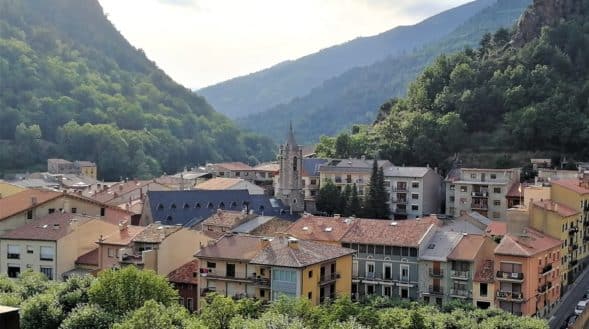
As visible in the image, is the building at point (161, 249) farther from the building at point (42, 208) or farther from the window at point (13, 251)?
the building at point (42, 208)

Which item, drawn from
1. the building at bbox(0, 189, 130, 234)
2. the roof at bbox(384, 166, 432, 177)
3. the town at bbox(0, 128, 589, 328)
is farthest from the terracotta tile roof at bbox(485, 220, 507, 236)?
the building at bbox(0, 189, 130, 234)

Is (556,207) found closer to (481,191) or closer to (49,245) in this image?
(481,191)

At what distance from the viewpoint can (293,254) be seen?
58.4 meters

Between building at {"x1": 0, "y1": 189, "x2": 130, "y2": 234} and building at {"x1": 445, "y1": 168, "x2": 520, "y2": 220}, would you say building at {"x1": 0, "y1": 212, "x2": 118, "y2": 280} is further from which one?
building at {"x1": 445, "y1": 168, "x2": 520, "y2": 220}

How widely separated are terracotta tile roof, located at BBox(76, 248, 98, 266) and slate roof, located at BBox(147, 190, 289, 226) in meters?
23.6

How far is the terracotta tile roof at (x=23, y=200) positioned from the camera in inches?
2840

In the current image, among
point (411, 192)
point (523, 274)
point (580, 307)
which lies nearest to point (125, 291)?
point (523, 274)

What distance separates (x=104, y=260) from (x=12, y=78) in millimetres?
130568

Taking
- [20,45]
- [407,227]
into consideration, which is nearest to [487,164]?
[407,227]

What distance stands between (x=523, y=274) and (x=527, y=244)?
10.7ft

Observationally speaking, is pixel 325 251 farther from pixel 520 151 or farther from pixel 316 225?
pixel 520 151

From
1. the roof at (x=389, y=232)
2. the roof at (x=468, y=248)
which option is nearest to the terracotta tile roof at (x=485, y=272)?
the roof at (x=468, y=248)

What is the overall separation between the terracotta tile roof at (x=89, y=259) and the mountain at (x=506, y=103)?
203ft

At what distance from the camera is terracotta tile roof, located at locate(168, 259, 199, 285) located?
63.4 meters
